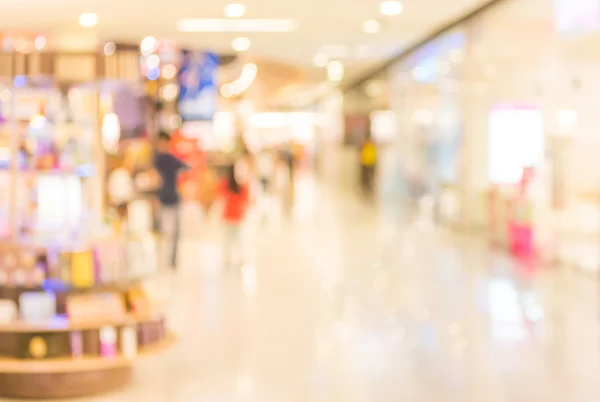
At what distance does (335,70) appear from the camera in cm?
2158

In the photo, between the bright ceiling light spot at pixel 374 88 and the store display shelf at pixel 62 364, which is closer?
the store display shelf at pixel 62 364

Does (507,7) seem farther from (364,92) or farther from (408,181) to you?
(364,92)

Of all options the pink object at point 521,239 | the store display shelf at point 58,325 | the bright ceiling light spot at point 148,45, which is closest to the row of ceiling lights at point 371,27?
the bright ceiling light spot at point 148,45

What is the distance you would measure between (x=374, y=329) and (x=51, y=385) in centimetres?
319

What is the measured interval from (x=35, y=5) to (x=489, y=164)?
8905 millimetres

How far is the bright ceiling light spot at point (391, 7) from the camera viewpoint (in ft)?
33.0

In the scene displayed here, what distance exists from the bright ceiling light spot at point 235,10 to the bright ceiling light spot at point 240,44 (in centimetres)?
229

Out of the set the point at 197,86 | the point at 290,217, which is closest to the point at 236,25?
the point at 197,86

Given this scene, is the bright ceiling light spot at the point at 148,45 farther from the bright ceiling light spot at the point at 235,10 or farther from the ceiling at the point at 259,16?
the bright ceiling light spot at the point at 235,10

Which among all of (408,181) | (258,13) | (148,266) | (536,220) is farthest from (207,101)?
(408,181)

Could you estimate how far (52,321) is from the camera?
5980 millimetres

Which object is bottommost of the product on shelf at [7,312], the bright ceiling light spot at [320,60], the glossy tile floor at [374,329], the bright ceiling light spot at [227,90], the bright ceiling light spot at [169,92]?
the glossy tile floor at [374,329]

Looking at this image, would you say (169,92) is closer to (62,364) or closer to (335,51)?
(335,51)

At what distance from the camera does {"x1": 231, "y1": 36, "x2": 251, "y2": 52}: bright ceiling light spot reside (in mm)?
13359
